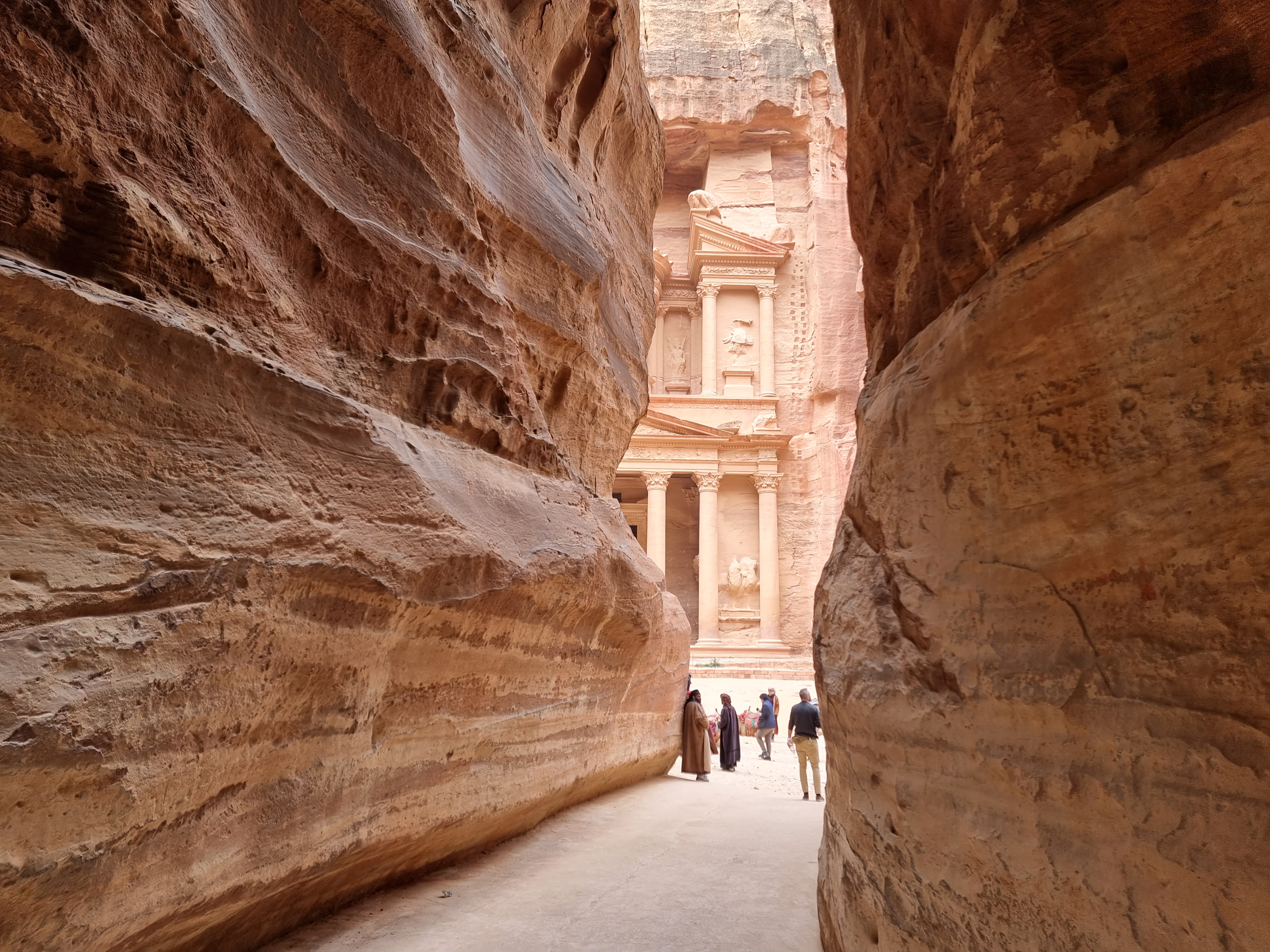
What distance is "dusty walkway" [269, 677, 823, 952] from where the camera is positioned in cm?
370

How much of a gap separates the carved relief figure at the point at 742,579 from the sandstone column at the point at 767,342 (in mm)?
6416

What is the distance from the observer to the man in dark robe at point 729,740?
11484mm

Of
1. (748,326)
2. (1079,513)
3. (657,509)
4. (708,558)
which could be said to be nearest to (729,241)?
(748,326)

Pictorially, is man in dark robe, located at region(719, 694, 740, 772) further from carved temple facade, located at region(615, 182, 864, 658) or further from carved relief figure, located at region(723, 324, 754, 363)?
carved relief figure, located at region(723, 324, 754, 363)

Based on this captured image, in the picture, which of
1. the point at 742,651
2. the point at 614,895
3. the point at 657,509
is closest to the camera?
the point at 614,895

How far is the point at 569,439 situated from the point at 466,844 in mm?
2867

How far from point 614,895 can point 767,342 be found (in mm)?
26687

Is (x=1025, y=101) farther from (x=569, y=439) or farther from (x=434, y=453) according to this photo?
(x=569, y=439)

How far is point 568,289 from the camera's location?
5906 millimetres

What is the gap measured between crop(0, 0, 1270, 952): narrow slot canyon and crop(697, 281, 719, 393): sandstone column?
79.9 feet

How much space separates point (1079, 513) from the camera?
2.05 m

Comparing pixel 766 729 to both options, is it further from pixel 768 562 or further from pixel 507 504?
pixel 768 562

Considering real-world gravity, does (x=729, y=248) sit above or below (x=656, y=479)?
above

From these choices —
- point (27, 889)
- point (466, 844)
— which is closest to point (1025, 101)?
point (27, 889)
